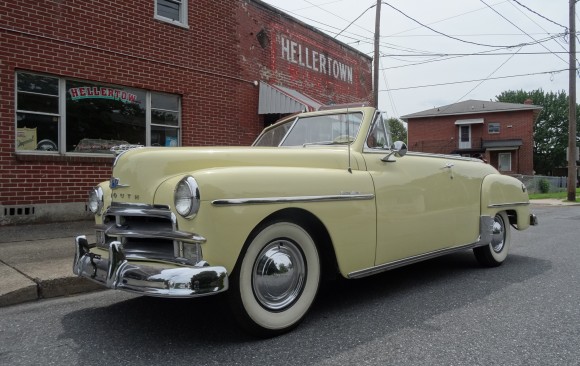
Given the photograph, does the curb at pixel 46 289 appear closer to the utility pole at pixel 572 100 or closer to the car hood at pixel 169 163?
the car hood at pixel 169 163

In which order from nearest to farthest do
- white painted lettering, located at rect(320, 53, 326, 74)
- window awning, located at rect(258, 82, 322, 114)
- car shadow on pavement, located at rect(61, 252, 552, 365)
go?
car shadow on pavement, located at rect(61, 252, 552, 365) → window awning, located at rect(258, 82, 322, 114) → white painted lettering, located at rect(320, 53, 326, 74)

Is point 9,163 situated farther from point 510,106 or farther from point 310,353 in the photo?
point 510,106

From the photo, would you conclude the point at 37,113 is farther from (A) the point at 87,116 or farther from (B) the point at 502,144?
(B) the point at 502,144

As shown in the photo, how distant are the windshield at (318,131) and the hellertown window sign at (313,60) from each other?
26.0 feet

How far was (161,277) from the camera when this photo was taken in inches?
106

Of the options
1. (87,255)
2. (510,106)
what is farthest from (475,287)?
(510,106)

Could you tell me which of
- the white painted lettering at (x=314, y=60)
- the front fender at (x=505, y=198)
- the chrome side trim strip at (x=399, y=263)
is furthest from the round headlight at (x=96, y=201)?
the white painted lettering at (x=314, y=60)

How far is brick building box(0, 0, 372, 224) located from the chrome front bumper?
5371 mm

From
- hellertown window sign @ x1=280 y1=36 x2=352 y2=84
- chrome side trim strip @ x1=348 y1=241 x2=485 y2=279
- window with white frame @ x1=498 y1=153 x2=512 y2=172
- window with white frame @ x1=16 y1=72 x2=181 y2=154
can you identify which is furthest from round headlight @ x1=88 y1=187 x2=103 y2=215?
window with white frame @ x1=498 y1=153 x2=512 y2=172

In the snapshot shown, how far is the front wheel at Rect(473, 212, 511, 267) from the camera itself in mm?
5406

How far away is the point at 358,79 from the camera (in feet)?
52.5

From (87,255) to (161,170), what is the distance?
85 cm

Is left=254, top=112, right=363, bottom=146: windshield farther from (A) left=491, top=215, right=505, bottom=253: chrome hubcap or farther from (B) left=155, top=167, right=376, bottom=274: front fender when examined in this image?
(A) left=491, top=215, right=505, bottom=253: chrome hubcap

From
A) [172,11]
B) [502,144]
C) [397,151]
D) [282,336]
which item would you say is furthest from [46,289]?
[502,144]
